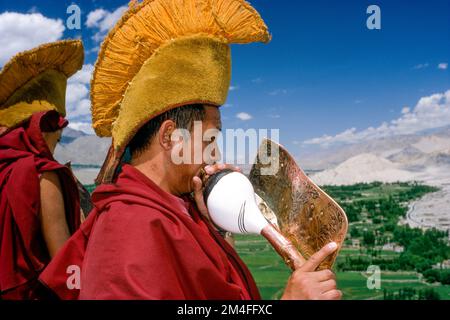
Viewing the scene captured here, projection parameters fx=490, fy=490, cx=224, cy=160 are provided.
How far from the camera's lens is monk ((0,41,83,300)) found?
8.66ft

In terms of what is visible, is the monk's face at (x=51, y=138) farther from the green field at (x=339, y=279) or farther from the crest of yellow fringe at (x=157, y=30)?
the green field at (x=339, y=279)

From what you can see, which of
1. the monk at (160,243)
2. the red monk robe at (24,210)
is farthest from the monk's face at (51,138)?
the monk at (160,243)

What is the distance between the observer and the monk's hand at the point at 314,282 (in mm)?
1391

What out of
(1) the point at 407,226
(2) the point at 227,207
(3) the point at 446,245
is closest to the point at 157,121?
(2) the point at 227,207

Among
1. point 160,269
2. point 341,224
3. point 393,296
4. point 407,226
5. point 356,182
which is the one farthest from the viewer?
point 356,182

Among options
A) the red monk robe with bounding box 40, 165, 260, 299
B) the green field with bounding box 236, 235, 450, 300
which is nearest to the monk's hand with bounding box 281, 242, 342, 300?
the red monk robe with bounding box 40, 165, 260, 299

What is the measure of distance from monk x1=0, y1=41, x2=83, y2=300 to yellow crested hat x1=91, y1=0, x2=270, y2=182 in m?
1.14

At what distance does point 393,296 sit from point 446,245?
547 inches

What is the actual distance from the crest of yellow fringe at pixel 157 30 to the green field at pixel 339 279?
15921mm

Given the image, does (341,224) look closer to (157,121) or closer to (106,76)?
(157,121)

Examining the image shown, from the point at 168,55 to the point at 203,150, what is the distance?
0.34 metres

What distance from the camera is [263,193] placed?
72.6 inches

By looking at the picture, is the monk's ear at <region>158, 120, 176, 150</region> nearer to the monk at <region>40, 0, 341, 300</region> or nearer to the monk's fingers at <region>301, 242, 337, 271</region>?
the monk at <region>40, 0, 341, 300</region>

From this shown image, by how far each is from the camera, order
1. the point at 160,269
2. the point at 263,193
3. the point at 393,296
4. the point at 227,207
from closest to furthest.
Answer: the point at 160,269 < the point at 227,207 < the point at 263,193 < the point at 393,296
